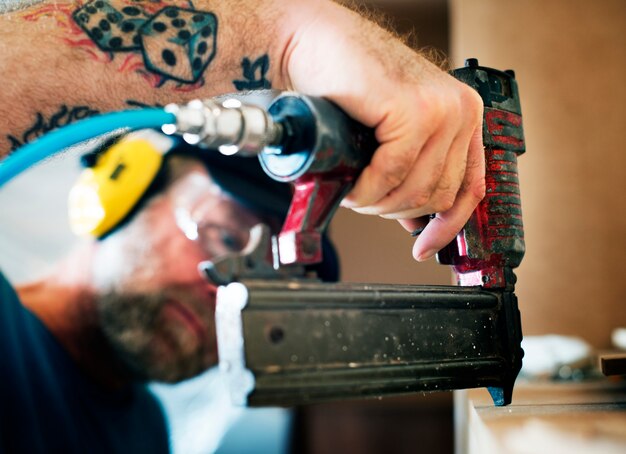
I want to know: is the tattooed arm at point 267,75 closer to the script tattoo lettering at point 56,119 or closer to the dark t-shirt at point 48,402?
the script tattoo lettering at point 56,119

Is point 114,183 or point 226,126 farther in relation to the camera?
point 114,183

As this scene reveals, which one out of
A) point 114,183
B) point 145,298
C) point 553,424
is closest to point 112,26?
point 553,424

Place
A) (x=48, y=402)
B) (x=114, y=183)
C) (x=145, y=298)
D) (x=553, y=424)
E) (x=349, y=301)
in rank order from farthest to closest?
1. (x=145, y=298)
2. (x=114, y=183)
3. (x=48, y=402)
4. (x=553, y=424)
5. (x=349, y=301)

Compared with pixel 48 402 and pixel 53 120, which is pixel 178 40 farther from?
pixel 48 402

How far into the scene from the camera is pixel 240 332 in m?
0.62

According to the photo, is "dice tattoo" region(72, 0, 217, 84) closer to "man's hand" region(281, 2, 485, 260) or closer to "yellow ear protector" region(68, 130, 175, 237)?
"man's hand" region(281, 2, 485, 260)

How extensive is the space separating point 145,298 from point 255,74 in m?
1.40

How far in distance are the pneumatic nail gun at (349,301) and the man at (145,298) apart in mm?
1327

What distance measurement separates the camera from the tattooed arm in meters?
0.74

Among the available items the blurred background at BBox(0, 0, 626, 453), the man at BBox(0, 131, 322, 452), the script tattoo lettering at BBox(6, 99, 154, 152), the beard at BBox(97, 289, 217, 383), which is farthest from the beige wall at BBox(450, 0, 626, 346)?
the script tattoo lettering at BBox(6, 99, 154, 152)

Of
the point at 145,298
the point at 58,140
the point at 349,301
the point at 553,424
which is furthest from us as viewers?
the point at 145,298

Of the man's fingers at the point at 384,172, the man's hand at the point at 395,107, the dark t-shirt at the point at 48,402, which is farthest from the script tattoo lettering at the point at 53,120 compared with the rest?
the dark t-shirt at the point at 48,402

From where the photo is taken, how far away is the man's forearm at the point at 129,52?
34.5 inches

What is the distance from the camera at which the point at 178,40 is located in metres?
0.88
